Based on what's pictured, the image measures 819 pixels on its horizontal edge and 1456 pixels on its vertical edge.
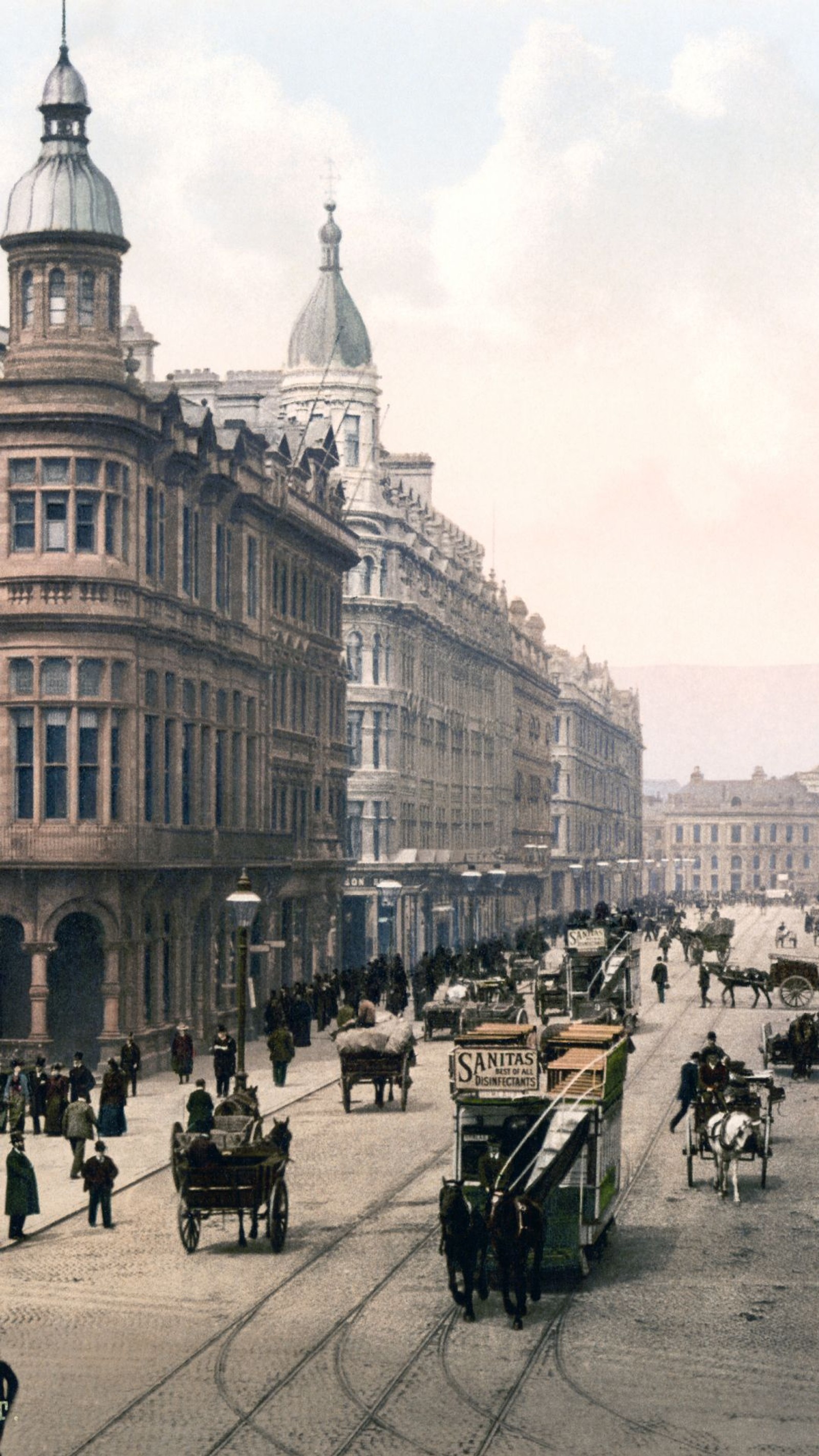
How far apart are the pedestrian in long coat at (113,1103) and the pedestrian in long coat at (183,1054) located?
6759mm

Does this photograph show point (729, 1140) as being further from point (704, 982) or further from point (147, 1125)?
point (704, 982)

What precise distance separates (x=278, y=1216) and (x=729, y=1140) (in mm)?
7338

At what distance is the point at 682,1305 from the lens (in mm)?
25250

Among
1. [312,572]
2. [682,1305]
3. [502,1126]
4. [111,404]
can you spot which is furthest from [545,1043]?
[312,572]

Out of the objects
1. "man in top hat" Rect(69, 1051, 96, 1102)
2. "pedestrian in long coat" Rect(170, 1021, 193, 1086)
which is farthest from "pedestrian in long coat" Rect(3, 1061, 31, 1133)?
"pedestrian in long coat" Rect(170, 1021, 193, 1086)

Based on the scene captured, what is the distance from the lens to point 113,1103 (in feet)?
130

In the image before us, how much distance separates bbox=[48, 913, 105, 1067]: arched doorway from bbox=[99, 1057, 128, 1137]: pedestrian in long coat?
35.6ft

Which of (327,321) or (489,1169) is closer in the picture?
(489,1169)

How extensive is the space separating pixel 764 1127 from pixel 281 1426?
1623 cm

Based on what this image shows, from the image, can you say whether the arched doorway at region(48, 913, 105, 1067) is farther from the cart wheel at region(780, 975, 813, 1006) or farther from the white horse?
the white horse

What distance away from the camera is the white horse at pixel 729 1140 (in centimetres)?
3225

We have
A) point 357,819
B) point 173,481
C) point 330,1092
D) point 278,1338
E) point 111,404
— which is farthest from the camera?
point 357,819

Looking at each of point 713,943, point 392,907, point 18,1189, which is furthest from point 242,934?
point 392,907

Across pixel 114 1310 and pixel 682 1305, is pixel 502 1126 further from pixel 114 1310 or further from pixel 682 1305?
pixel 114 1310
